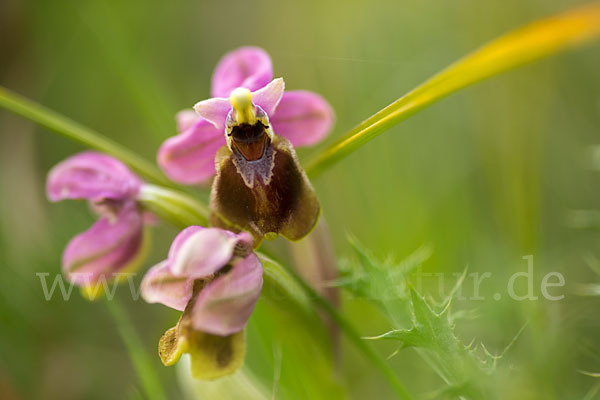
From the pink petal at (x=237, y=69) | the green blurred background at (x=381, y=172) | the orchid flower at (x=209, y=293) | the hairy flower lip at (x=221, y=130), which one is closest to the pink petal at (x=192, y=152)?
the hairy flower lip at (x=221, y=130)

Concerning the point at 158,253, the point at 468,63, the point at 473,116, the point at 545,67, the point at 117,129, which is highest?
the point at 468,63

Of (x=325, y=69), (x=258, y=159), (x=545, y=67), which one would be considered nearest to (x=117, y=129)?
(x=325, y=69)

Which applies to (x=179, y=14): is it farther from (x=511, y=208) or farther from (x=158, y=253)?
(x=511, y=208)

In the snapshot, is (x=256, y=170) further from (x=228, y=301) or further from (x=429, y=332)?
(x=429, y=332)

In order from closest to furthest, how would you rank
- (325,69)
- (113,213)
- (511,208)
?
1. (113,213)
2. (511,208)
3. (325,69)

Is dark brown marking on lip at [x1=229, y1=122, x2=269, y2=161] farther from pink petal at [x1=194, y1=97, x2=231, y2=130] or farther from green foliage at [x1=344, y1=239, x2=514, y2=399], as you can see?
green foliage at [x1=344, y1=239, x2=514, y2=399]

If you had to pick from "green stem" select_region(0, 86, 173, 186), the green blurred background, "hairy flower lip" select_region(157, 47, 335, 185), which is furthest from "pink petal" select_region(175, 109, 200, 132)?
the green blurred background

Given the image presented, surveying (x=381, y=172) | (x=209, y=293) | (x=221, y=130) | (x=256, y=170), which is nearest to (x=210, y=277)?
(x=209, y=293)
